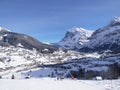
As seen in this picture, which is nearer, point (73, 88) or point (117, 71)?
point (73, 88)

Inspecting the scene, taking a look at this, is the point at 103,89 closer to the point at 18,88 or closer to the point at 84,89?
the point at 84,89

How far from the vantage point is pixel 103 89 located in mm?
33719

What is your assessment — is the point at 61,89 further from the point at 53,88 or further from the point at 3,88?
the point at 3,88

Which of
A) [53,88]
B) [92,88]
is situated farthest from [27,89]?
[92,88]

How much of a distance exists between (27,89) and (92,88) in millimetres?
9313

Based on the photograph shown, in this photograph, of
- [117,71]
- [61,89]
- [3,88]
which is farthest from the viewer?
[117,71]

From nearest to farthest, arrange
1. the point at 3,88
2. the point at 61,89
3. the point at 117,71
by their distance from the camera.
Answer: the point at 3,88 → the point at 61,89 → the point at 117,71

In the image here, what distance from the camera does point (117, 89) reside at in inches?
1287

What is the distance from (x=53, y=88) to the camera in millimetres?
32781

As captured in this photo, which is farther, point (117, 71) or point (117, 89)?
point (117, 71)

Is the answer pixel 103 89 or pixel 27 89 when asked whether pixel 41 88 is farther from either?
pixel 103 89

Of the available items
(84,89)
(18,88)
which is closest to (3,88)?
(18,88)

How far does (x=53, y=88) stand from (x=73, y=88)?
2837mm

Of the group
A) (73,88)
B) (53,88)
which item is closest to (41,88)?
(53,88)
